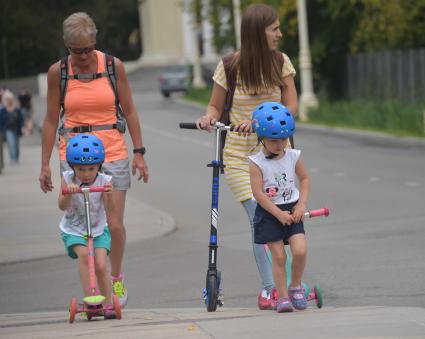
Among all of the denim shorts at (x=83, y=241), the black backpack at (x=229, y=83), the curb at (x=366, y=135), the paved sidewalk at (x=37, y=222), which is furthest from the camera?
the curb at (x=366, y=135)

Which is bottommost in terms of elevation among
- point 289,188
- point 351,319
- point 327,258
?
point 327,258

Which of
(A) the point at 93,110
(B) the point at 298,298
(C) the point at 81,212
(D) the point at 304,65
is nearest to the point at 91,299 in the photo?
(C) the point at 81,212

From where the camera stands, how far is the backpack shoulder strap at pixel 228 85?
837 cm

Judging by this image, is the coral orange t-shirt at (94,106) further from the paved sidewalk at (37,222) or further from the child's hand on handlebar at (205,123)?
the paved sidewalk at (37,222)

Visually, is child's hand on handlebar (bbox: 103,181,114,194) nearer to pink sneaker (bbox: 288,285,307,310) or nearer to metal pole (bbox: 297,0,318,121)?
pink sneaker (bbox: 288,285,307,310)

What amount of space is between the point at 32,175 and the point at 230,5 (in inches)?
878

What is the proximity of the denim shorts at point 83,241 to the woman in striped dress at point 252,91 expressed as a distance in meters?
0.89

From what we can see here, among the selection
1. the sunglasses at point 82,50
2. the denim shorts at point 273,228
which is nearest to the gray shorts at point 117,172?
the sunglasses at point 82,50

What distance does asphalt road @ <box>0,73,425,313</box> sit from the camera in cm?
984

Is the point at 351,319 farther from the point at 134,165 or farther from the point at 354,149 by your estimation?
the point at 354,149

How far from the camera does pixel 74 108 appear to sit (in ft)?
27.7

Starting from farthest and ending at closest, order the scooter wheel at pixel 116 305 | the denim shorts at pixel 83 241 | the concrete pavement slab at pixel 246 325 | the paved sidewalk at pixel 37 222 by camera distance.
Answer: the paved sidewalk at pixel 37 222 → the denim shorts at pixel 83 241 → the scooter wheel at pixel 116 305 → the concrete pavement slab at pixel 246 325

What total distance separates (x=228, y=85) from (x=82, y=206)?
121cm

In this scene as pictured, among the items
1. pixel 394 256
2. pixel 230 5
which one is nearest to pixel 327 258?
pixel 394 256
